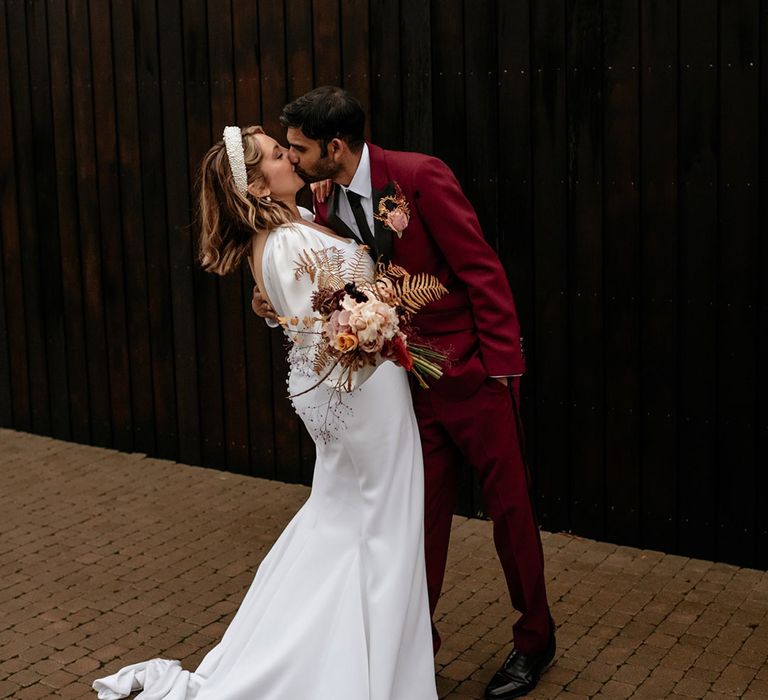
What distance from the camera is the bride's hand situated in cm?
495

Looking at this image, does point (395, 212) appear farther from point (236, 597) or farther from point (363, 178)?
point (236, 597)

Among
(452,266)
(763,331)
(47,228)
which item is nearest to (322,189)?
(452,266)

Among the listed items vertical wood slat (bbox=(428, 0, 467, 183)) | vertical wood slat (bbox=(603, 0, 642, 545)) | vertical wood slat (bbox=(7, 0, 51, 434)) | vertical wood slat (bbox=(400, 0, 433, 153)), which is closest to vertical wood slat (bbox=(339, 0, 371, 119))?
vertical wood slat (bbox=(400, 0, 433, 153))

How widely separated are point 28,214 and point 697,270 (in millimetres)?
4533

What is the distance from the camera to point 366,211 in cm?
479

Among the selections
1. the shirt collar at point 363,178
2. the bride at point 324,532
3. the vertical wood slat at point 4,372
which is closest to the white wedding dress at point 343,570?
the bride at point 324,532

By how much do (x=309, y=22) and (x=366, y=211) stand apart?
95.4 inches

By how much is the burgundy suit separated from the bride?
0.60 ft

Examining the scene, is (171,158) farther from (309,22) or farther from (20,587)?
(20,587)

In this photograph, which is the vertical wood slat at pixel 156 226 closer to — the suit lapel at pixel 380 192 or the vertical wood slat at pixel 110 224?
the vertical wood slat at pixel 110 224

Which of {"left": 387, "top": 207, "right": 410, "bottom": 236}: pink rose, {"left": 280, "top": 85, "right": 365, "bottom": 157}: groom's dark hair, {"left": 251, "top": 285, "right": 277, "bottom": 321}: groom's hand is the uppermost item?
{"left": 280, "top": 85, "right": 365, "bottom": 157}: groom's dark hair

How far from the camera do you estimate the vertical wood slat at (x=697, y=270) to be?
5602mm

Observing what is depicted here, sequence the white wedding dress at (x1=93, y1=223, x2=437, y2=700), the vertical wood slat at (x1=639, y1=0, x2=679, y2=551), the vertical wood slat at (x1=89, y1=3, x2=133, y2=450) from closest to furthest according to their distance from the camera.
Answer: the white wedding dress at (x1=93, y1=223, x2=437, y2=700) < the vertical wood slat at (x1=639, y1=0, x2=679, y2=551) < the vertical wood slat at (x1=89, y1=3, x2=133, y2=450)

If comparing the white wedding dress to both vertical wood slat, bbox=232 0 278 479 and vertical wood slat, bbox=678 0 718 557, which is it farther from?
vertical wood slat, bbox=232 0 278 479
